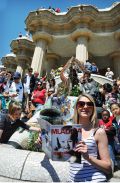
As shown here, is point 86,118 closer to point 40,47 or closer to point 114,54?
point 40,47

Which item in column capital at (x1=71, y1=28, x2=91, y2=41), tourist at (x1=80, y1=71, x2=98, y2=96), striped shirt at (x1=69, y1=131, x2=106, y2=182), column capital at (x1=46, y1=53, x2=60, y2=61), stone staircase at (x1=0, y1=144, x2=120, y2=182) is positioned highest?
column capital at (x1=71, y1=28, x2=91, y2=41)

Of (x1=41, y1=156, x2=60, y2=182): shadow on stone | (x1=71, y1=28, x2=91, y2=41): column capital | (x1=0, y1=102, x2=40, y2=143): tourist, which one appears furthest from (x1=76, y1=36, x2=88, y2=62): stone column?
(x1=41, y1=156, x2=60, y2=182): shadow on stone

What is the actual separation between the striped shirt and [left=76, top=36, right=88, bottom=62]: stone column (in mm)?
23562

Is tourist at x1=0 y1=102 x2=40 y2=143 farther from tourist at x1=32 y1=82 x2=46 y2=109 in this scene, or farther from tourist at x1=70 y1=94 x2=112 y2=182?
tourist at x1=32 y1=82 x2=46 y2=109

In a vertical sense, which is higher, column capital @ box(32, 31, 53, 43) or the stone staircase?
column capital @ box(32, 31, 53, 43)

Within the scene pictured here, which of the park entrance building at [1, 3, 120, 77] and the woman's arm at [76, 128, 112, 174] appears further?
the park entrance building at [1, 3, 120, 77]

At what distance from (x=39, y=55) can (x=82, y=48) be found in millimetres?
4477

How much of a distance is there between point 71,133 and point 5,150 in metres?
2.61

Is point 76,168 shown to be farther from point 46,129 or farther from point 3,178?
point 3,178

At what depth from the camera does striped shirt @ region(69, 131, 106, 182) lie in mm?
2729

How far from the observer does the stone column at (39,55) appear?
2766cm

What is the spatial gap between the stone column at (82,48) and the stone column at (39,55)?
378cm

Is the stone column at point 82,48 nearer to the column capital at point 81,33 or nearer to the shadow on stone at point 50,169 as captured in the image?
the column capital at point 81,33

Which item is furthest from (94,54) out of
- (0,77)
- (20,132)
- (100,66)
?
(20,132)
